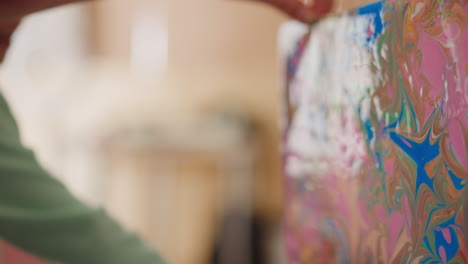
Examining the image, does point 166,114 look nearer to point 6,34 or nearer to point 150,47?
point 150,47

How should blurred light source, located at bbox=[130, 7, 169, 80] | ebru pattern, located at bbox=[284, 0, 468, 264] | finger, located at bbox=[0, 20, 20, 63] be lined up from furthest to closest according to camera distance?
blurred light source, located at bbox=[130, 7, 169, 80] < finger, located at bbox=[0, 20, 20, 63] < ebru pattern, located at bbox=[284, 0, 468, 264]

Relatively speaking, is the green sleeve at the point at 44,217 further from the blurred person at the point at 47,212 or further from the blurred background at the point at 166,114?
the blurred background at the point at 166,114

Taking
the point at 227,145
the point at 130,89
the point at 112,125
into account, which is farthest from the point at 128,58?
the point at 227,145

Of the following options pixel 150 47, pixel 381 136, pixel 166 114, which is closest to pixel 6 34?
pixel 381 136

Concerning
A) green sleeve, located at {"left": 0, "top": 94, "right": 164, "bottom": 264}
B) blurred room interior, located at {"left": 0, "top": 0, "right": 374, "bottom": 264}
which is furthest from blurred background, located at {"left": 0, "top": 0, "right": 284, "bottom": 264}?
green sleeve, located at {"left": 0, "top": 94, "right": 164, "bottom": 264}

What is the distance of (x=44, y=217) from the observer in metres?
0.53

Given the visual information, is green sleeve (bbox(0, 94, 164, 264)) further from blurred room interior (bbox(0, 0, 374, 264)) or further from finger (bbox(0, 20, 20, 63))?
blurred room interior (bbox(0, 0, 374, 264))

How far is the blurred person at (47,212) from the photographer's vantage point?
0.52 m

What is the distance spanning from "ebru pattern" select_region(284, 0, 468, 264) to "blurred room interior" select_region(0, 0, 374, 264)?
1.64 metres

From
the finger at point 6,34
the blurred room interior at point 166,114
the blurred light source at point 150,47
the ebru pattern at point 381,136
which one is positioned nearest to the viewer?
the ebru pattern at point 381,136

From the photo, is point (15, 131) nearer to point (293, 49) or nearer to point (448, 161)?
point (293, 49)

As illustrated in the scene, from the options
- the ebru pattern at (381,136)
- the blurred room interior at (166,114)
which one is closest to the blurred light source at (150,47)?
the blurred room interior at (166,114)

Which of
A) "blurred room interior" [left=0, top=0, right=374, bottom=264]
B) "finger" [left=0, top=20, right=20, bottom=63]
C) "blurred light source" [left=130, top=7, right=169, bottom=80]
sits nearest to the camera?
"finger" [left=0, top=20, right=20, bottom=63]

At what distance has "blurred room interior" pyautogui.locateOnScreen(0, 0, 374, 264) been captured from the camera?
2271 mm
